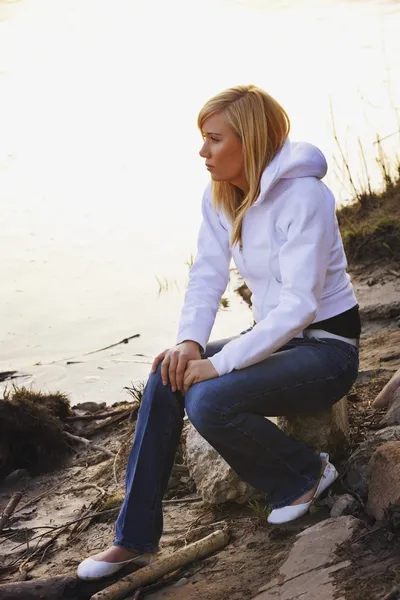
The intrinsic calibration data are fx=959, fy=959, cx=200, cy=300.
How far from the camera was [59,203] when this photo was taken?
34.1 feet

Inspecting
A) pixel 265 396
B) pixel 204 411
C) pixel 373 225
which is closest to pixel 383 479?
pixel 265 396

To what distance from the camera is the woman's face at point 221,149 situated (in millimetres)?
3383

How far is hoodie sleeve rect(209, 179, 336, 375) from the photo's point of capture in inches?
125

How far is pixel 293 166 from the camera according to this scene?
331 centimetres

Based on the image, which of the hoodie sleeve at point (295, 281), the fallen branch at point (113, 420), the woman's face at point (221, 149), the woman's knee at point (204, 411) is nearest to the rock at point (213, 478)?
the woman's knee at point (204, 411)

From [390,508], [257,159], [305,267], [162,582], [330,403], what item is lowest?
[162,582]

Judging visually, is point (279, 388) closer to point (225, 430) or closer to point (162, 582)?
point (225, 430)

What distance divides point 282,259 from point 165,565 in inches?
43.7

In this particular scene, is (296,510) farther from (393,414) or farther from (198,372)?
(393,414)

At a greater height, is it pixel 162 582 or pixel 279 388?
pixel 279 388

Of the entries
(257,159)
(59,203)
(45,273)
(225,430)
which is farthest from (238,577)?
(59,203)

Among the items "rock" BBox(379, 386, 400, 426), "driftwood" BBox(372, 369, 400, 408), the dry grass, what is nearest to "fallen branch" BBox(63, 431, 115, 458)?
→ "driftwood" BBox(372, 369, 400, 408)

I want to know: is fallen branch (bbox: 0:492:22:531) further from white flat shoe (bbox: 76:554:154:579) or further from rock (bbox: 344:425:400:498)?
rock (bbox: 344:425:400:498)

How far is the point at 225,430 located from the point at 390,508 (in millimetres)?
591
